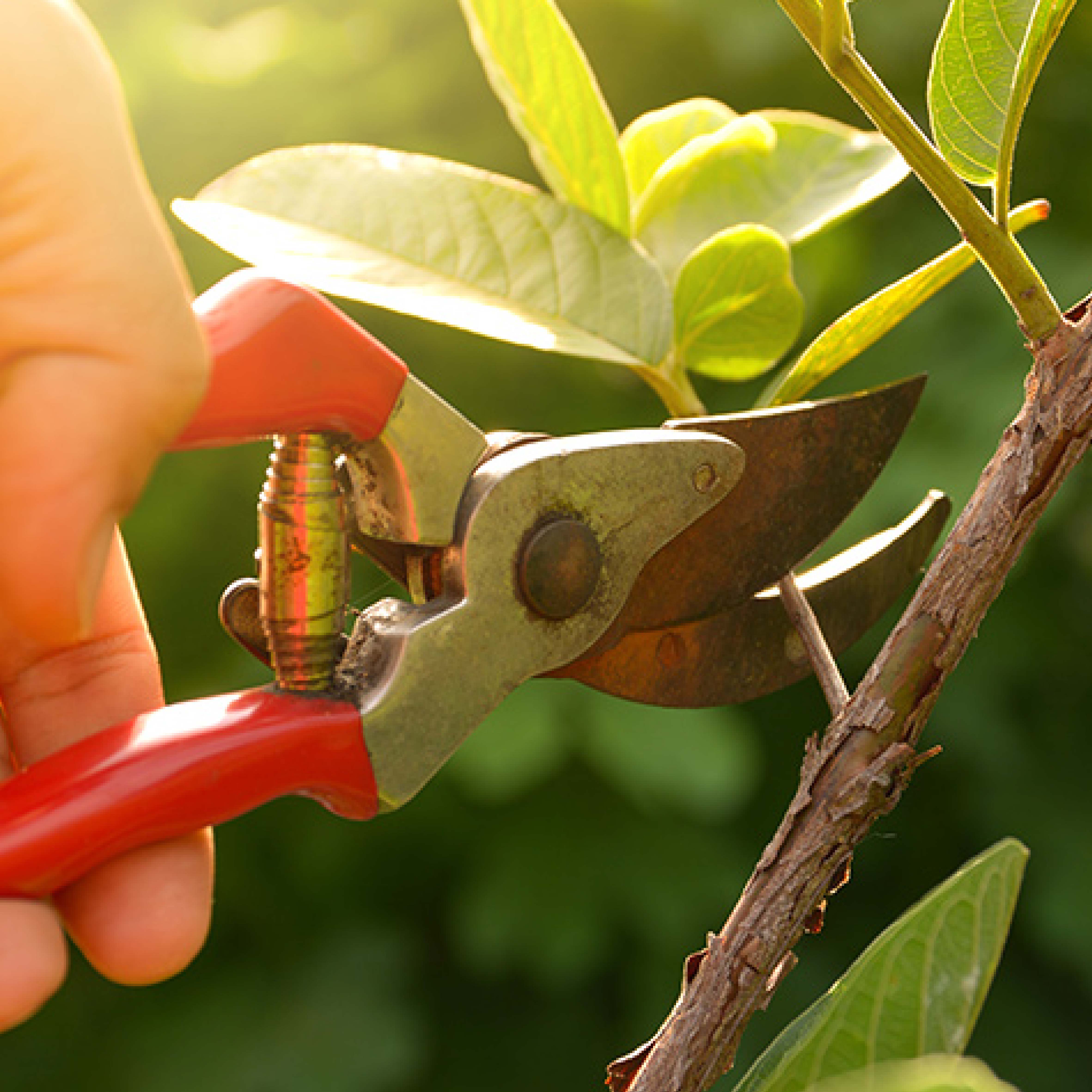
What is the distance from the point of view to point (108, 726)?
0.59 metres

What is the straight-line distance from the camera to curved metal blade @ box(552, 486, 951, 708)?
0.61 metres

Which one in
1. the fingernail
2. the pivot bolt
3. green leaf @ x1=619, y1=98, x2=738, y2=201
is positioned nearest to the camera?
the fingernail

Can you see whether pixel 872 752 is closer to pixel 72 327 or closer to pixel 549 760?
pixel 72 327

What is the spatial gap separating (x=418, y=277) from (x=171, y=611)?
1024 millimetres

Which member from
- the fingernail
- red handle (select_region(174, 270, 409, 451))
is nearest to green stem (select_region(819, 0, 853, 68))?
red handle (select_region(174, 270, 409, 451))

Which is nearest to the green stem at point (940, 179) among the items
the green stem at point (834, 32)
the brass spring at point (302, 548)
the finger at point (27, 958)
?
the green stem at point (834, 32)

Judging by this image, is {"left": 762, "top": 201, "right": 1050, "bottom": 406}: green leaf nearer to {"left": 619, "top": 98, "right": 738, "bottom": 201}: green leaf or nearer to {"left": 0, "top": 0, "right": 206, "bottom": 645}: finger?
{"left": 619, "top": 98, "right": 738, "bottom": 201}: green leaf

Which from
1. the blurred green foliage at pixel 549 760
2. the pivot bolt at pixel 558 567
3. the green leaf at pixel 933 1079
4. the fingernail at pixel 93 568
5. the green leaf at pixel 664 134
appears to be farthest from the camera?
the blurred green foliage at pixel 549 760

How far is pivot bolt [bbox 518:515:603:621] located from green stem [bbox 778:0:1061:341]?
20cm

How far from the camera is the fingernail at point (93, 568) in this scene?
44 centimetres

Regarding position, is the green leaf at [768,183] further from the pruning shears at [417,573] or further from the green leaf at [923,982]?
the green leaf at [923,982]

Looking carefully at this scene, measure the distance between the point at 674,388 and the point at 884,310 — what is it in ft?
0.35

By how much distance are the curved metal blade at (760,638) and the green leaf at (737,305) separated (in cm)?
11

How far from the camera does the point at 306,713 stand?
1.69 ft
